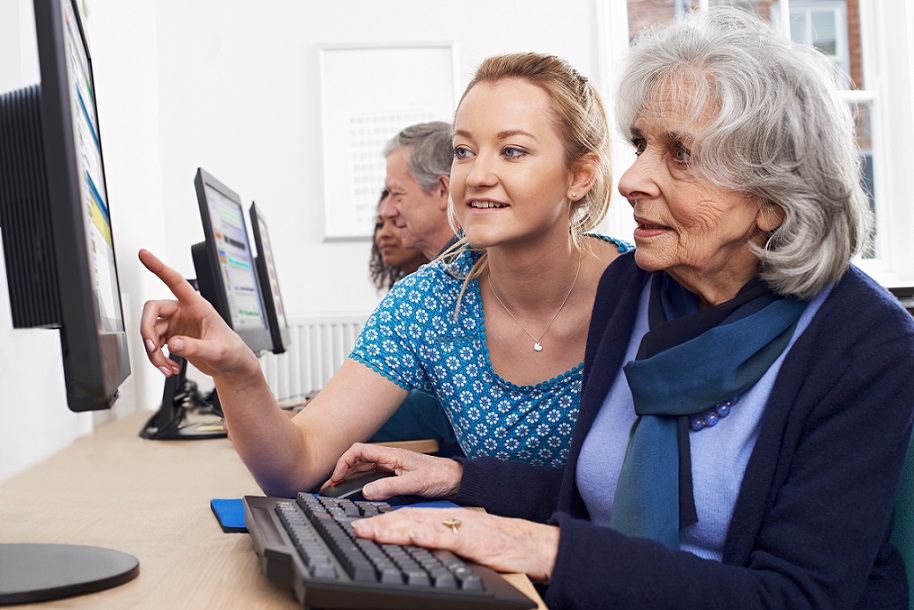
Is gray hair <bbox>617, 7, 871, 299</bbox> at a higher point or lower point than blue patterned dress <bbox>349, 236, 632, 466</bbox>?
higher

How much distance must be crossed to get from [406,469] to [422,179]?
162 centimetres

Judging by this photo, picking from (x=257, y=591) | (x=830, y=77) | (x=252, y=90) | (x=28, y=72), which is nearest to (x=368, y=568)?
(x=257, y=591)

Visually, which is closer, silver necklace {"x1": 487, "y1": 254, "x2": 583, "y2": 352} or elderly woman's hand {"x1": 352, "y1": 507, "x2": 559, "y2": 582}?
elderly woman's hand {"x1": 352, "y1": 507, "x2": 559, "y2": 582}

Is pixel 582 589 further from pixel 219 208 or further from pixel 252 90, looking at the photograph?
pixel 252 90

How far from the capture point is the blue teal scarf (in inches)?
39.0

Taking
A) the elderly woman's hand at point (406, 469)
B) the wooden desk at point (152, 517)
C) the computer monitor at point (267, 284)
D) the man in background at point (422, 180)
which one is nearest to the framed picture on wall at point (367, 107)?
the man in background at point (422, 180)

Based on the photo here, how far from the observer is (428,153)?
2.68m

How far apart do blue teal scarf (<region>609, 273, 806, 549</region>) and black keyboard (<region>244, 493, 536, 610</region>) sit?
1.01 ft

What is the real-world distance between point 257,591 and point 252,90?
3.64 metres

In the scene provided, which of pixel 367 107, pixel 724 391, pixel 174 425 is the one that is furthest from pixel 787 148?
pixel 367 107

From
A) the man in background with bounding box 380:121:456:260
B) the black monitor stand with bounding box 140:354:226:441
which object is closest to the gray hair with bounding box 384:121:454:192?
the man in background with bounding box 380:121:456:260

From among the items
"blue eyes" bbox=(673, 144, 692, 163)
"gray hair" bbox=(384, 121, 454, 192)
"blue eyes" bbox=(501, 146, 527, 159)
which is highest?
"gray hair" bbox=(384, 121, 454, 192)

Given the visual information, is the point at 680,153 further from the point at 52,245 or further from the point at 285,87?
the point at 285,87

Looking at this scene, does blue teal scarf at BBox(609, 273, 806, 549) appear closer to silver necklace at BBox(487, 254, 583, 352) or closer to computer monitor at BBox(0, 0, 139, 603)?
silver necklace at BBox(487, 254, 583, 352)
